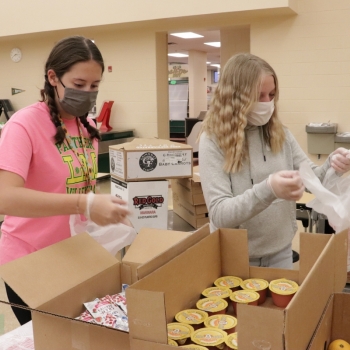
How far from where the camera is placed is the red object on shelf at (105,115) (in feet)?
23.3

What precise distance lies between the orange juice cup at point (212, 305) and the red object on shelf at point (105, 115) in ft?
20.2

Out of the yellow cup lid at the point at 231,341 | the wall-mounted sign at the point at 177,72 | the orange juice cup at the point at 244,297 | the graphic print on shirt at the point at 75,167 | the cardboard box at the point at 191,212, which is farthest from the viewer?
the wall-mounted sign at the point at 177,72

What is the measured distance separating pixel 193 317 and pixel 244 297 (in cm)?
17

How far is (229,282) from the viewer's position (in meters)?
1.32

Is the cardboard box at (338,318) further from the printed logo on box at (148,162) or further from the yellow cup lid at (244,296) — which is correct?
the printed logo on box at (148,162)

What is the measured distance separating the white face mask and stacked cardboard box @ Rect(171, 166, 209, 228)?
152 cm

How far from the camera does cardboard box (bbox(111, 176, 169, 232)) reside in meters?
3.51

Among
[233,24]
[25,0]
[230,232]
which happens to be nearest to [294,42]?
[233,24]

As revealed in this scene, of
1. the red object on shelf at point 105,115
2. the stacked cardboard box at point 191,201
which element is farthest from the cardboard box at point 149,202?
the red object on shelf at point 105,115

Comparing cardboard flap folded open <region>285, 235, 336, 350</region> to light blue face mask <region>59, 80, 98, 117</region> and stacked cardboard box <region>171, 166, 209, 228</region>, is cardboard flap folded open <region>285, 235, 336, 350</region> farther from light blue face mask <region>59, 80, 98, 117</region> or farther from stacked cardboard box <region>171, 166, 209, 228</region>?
stacked cardboard box <region>171, 166, 209, 228</region>

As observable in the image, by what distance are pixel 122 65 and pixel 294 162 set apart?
559 cm

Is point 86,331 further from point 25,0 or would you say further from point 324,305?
point 25,0

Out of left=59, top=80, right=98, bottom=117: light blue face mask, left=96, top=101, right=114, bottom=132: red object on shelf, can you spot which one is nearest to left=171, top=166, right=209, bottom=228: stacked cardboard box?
left=59, top=80, right=98, bottom=117: light blue face mask

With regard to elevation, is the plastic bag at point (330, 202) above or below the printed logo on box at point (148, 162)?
above
